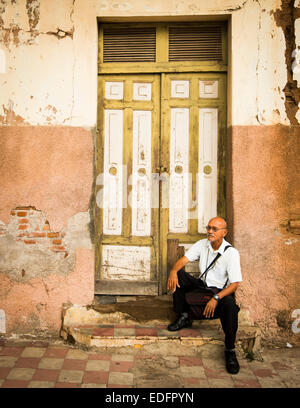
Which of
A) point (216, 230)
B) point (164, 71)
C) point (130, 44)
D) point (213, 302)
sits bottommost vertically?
point (213, 302)

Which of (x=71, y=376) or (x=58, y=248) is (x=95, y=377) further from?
(x=58, y=248)

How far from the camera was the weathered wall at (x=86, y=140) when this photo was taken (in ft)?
14.1

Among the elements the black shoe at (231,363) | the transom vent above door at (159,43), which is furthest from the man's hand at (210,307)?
the transom vent above door at (159,43)

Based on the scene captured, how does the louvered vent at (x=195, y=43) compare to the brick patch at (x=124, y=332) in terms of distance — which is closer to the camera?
the brick patch at (x=124, y=332)

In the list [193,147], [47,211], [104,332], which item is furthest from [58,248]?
[193,147]

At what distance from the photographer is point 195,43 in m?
4.61

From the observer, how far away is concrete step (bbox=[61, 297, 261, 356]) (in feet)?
13.2

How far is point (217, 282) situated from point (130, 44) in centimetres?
285

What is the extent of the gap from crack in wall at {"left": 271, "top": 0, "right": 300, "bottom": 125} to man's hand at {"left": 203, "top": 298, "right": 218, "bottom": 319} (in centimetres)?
208

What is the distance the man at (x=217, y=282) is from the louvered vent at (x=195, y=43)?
6.41ft

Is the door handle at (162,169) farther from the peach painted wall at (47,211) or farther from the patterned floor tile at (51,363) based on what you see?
the patterned floor tile at (51,363)

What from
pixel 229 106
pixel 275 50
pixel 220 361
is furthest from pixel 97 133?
pixel 220 361

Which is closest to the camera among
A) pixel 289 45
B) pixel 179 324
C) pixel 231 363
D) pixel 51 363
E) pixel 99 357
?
pixel 231 363
